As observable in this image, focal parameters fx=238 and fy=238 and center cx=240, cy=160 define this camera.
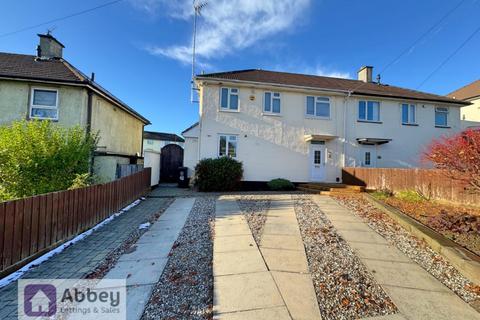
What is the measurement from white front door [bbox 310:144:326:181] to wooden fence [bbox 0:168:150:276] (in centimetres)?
1110

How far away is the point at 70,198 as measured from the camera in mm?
5914

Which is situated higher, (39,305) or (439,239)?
(439,239)

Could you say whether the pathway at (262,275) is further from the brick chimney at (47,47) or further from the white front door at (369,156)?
the brick chimney at (47,47)

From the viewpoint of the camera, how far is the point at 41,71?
446 inches

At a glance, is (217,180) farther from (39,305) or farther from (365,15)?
(365,15)

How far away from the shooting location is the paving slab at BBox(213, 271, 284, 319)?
3.07 meters

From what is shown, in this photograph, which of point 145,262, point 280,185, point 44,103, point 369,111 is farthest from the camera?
point 369,111

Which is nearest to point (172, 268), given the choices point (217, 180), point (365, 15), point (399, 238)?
point (399, 238)

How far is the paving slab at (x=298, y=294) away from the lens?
2943 millimetres

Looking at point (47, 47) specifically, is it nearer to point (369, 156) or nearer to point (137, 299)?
point (137, 299)

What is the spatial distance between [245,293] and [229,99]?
470 inches

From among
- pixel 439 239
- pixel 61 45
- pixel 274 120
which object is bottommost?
pixel 439 239

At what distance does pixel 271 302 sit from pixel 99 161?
10.6 metres

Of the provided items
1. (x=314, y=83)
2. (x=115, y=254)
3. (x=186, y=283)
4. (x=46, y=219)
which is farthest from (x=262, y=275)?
(x=314, y=83)
